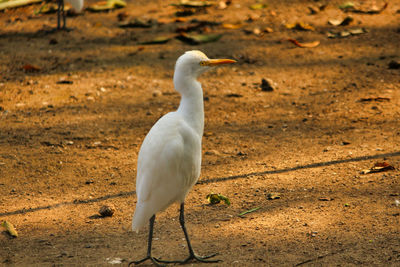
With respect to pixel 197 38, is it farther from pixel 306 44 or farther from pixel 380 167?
pixel 380 167

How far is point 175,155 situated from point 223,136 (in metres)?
2.11

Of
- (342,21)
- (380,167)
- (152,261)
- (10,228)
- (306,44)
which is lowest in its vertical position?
(10,228)

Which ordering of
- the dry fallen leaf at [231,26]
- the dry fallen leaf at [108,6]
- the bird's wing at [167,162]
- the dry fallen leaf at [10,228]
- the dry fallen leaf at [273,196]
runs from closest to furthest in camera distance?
1. the bird's wing at [167,162]
2. the dry fallen leaf at [10,228]
3. the dry fallen leaf at [273,196]
4. the dry fallen leaf at [231,26]
5. the dry fallen leaf at [108,6]

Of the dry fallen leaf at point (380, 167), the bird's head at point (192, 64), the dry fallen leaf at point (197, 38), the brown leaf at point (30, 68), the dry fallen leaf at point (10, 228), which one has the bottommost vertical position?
the dry fallen leaf at point (10, 228)

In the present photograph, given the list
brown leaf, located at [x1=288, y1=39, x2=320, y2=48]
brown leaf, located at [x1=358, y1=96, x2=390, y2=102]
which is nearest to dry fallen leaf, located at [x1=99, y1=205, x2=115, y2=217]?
brown leaf, located at [x1=358, y1=96, x2=390, y2=102]

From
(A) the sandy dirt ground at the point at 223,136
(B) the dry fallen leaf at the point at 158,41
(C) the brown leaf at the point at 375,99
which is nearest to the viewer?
(A) the sandy dirt ground at the point at 223,136

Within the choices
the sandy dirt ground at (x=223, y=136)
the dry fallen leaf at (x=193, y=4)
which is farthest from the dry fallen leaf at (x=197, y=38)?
the dry fallen leaf at (x=193, y=4)

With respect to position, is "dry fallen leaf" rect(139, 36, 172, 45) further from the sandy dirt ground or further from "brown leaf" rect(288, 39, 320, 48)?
"brown leaf" rect(288, 39, 320, 48)

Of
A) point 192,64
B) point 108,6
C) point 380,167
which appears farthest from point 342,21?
point 192,64

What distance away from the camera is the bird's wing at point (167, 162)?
11.4ft

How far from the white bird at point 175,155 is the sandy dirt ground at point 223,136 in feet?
1.38

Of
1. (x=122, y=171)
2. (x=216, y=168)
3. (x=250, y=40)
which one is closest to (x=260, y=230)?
(x=216, y=168)

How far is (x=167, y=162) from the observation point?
3.48m

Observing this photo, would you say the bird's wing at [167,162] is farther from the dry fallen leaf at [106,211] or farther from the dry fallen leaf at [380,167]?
the dry fallen leaf at [380,167]
